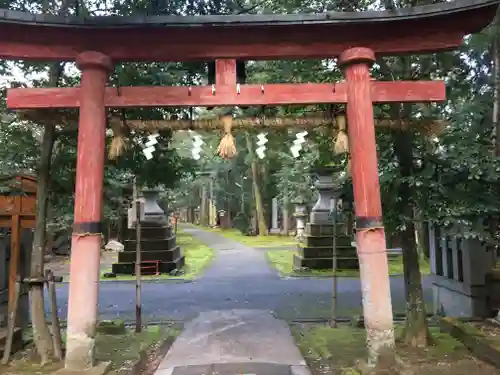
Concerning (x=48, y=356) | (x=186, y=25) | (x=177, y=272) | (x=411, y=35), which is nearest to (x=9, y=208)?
(x=48, y=356)

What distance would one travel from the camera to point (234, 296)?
1370 cm

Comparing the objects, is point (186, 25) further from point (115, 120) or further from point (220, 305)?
point (220, 305)

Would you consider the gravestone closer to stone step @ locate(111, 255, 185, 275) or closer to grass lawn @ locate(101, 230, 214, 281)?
stone step @ locate(111, 255, 185, 275)

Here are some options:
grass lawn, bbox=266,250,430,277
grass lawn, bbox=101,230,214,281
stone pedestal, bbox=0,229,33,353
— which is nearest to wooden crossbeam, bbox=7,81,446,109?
stone pedestal, bbox=0,229,33,353

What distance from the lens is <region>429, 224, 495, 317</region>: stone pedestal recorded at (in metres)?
8.90

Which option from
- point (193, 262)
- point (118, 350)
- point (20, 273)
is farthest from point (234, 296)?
point (193, 262)

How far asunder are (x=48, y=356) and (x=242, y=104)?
15.0 feet

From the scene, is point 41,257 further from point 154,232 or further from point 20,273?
point 154,232

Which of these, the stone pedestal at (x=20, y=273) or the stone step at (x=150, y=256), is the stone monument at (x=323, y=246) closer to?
the stone step at (x=150, y=256)

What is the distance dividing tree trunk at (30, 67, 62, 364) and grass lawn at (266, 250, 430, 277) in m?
11.7

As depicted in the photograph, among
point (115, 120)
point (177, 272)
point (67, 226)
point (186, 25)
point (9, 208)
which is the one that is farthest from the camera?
point (67, 226)

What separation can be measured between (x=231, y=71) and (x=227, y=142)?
0.95m

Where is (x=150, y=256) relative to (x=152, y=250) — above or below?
below

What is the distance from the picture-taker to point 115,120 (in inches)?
238
